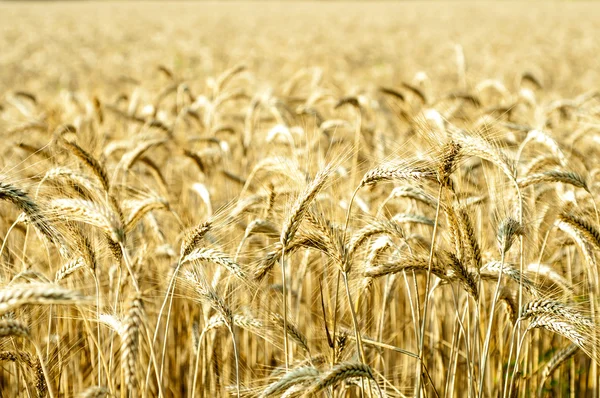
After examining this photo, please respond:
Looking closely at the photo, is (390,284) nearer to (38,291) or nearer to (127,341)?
(127,341)

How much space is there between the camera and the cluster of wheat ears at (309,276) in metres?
2.02

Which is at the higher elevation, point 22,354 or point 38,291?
point 38,291

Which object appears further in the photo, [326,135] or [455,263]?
[326,135]

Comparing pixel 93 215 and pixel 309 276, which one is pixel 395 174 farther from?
pixel 309 276

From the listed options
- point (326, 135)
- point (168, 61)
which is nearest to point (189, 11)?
point (168, 61)

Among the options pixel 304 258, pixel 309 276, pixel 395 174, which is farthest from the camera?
pixel 309 276

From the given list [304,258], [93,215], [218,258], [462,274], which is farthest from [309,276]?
[93,215]

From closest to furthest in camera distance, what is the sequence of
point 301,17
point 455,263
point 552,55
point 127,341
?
1. point 127,341
2. point 455,263
3. point 552,55
4. point 301,17

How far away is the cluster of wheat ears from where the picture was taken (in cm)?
202

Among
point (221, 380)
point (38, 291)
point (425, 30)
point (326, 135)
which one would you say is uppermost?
point (425, 30)

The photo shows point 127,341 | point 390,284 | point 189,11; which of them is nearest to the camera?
point 127,341

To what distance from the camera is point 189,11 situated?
125 feet

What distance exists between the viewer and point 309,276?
3725 millimetres

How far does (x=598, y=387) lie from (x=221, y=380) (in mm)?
1933
